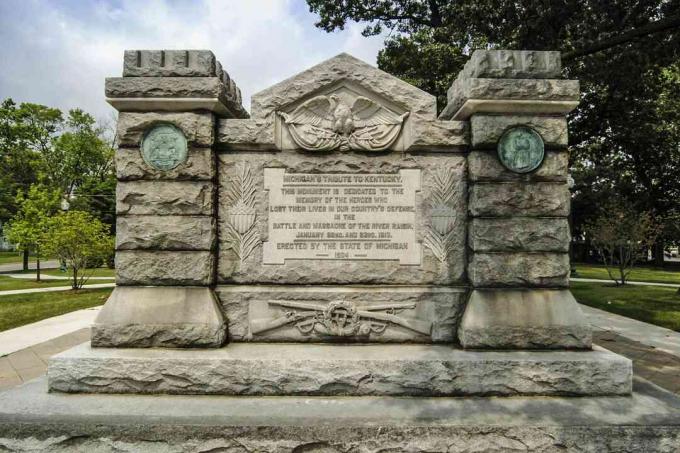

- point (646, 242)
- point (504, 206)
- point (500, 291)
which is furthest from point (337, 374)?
point (646, 242)

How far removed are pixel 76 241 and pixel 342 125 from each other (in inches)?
489

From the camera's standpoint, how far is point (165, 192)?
4250 millimetres

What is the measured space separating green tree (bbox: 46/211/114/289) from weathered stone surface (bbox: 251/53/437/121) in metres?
11.7

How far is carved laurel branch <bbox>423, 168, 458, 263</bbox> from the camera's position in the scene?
4445mm

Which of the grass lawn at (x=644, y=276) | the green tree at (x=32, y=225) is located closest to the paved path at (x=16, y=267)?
the green tree at (x=32, y=225)

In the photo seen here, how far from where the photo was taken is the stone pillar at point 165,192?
13.6ft

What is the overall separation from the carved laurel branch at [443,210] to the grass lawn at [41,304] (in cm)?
831

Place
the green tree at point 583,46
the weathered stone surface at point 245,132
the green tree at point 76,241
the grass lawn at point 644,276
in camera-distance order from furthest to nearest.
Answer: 1. the grass lawn at point 644,276
2. the green tree at point 76,241
3. the green tree at point 583,46
4. the weathered stone surface at point 245,132

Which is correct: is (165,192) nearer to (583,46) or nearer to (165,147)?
(165,147)

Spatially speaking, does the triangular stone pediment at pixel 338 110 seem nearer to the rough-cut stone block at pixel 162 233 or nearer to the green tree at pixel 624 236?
the rough-cut stone block at pixel 162 233

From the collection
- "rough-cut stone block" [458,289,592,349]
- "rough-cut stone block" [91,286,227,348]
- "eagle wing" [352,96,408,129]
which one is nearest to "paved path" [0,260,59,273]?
"rough-cut stone block" [91,286,227,348]

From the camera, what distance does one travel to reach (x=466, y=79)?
436 centimetres

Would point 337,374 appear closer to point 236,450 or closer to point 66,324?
point 236,450

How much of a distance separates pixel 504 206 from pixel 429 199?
2.44 ft
